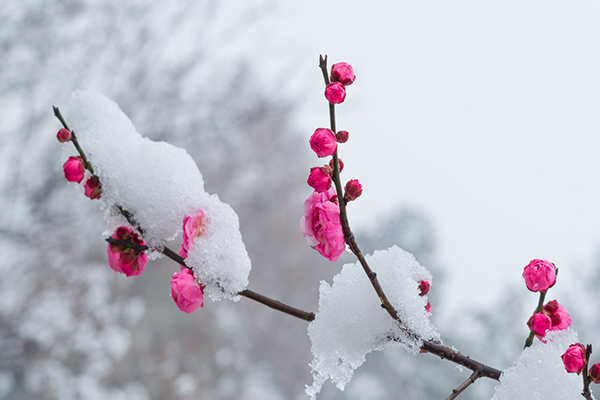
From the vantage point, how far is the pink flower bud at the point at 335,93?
0.35 m

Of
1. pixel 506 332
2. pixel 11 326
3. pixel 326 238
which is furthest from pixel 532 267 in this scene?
pixel 506 332

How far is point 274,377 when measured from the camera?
225 inches

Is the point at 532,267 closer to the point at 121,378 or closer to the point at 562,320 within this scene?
the point at 562,320

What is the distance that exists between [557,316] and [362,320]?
0.71 feet

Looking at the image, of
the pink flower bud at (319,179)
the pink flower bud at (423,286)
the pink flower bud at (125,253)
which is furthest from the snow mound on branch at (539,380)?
the pink flower bud at (125,253)

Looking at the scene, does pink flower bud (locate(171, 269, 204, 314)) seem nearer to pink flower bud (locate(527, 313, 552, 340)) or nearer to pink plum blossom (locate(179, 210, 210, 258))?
pink plum blossom (locate(179, 210, 210, 258))

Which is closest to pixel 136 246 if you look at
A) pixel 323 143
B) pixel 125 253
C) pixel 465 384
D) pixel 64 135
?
pixel 125 253

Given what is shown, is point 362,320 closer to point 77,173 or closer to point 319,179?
point 319,179

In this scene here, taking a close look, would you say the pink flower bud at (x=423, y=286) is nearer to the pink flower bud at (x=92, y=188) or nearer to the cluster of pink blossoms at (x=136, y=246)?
the cluster of pink blossoms at (x=136, y=246)

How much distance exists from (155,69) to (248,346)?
395 cm

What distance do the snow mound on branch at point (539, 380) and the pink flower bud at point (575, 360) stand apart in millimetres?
16

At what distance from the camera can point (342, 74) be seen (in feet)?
1.28

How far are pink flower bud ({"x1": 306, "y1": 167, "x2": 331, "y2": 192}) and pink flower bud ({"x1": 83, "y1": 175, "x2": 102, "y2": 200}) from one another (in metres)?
0.24

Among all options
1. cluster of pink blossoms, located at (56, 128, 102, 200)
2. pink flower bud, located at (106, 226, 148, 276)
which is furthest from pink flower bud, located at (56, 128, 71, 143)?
pink flower bud, located at (106, 226, 148, 276)
